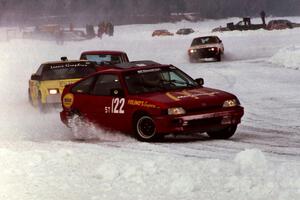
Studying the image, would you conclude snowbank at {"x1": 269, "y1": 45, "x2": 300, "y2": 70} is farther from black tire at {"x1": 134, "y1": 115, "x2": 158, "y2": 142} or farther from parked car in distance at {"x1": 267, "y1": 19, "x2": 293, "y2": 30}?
parked car in distance at {"x1": 267, "y1": 19, "x2": 293, "y2": 30}

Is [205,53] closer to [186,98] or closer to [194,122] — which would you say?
[186,98]

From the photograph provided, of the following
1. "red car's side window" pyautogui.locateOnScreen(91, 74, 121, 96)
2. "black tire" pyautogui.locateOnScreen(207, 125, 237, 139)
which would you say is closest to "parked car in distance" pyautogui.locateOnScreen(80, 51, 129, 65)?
"red car's side window" pyautogui.locateOnScreen(91, 74, 121, 96)

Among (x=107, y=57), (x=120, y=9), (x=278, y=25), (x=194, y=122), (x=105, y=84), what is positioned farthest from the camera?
(x=120, y=9)

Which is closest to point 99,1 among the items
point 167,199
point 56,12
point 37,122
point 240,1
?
point 56,12

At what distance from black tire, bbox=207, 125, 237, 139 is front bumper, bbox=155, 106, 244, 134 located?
44cm

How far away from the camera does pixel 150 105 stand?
1012 centimetres

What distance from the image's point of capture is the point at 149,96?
10344 millimetres

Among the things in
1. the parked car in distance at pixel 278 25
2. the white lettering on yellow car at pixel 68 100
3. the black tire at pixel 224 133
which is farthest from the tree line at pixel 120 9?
the black tire at pixel 224 133

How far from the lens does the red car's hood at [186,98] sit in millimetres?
9992

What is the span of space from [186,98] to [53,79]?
584 cm

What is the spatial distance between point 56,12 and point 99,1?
28.7ft

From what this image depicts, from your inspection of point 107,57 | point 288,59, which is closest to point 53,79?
point 107,57

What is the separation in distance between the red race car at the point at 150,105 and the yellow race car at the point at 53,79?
9.44ft

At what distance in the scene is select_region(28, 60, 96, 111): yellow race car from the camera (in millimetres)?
14812
